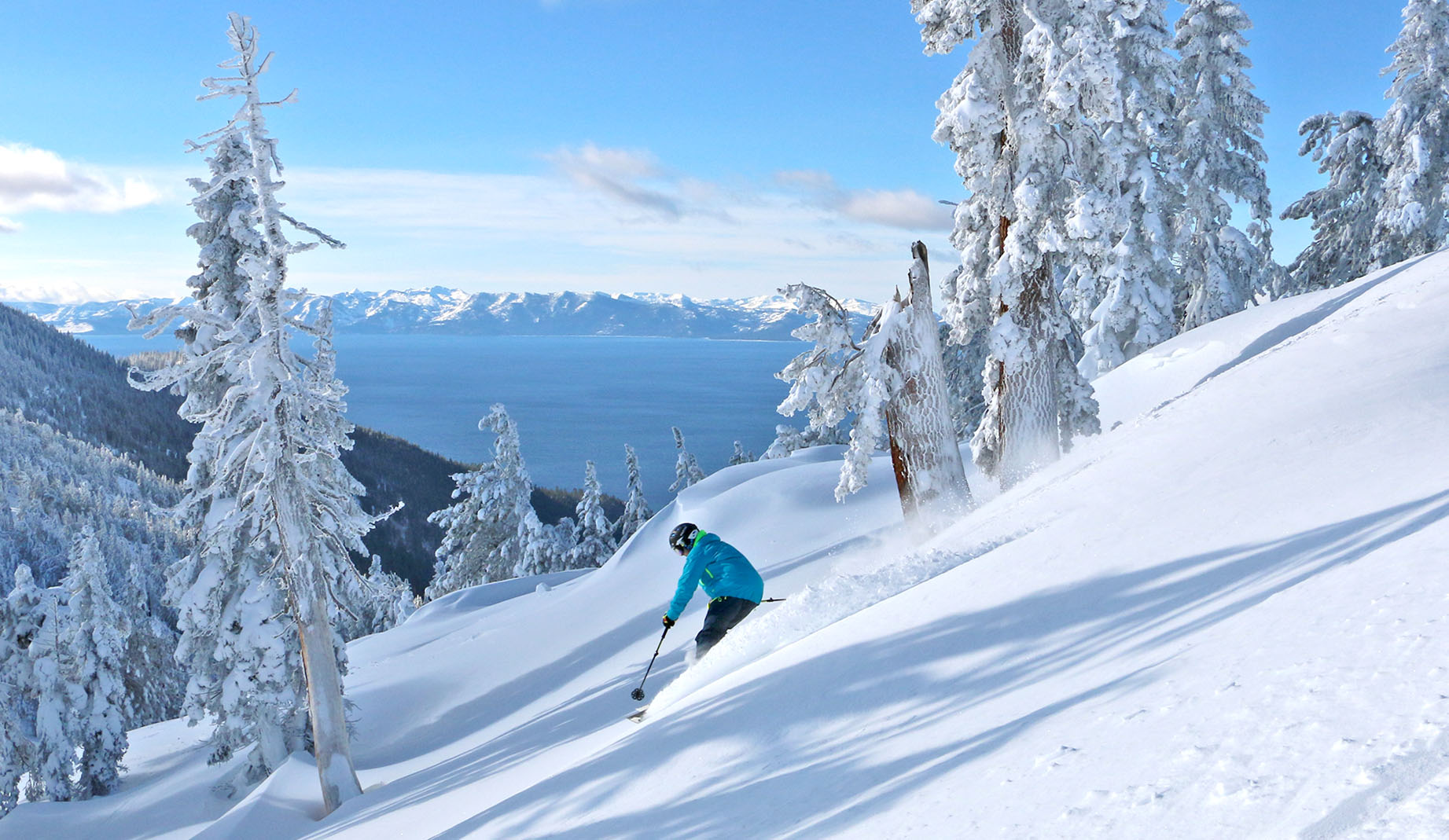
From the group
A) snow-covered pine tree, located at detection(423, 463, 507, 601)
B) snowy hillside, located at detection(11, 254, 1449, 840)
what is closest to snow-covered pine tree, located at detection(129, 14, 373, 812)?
snowy hillside, located at detection(11, 254, 1449, 840)

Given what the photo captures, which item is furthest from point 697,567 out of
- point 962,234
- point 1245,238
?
point 1245,238

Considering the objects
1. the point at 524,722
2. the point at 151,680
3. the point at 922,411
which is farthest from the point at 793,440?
the point at 151,680

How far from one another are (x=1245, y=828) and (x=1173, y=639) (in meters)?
1.80

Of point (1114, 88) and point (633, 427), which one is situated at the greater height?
point (1114, 88)

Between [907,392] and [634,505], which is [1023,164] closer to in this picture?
[907,392]

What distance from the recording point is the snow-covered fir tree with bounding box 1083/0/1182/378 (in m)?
21.0

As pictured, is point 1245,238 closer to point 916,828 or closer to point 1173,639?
point 1173,639

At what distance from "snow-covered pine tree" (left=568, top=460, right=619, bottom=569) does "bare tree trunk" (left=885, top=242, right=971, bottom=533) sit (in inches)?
1186

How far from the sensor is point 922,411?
12953 mm

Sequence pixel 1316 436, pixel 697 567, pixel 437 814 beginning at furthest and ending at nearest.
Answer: pixel 697 567 → pixel 437 814 → pixel 1316 436

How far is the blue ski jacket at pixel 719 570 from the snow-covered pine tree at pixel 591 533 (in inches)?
1327

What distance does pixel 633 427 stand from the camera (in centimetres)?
16488

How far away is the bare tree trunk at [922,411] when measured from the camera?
12859 millimetres

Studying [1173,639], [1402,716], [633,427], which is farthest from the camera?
[633,427]
